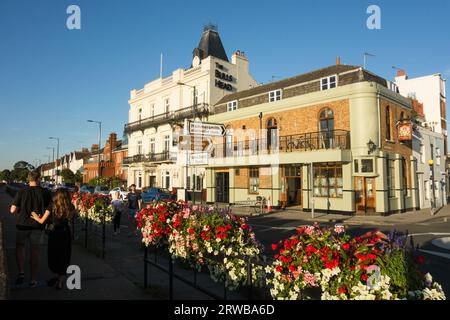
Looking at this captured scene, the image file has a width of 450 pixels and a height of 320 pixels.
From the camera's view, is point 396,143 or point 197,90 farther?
point 197,90

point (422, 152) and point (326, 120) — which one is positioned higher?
point (326, 120)

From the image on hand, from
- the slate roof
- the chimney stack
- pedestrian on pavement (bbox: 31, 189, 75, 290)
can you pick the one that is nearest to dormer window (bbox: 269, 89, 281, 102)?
the slate roof

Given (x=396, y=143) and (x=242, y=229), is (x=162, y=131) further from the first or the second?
(x=242, y=229)

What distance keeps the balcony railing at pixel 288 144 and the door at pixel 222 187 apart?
177 centimetres

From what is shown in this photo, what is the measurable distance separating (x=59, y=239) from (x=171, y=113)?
31.5 meters

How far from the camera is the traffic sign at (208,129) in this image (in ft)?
82.5

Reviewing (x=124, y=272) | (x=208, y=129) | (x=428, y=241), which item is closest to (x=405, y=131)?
(x=428, y=241)

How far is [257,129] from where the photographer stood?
25.6 meters

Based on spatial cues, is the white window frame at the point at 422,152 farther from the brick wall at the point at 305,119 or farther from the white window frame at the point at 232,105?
the white window frame at the point at 232,105

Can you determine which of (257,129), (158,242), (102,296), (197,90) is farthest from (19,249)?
(197,90)

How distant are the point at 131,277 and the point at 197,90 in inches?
1149

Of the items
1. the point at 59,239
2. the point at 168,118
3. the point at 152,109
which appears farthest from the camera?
the point at 152,109

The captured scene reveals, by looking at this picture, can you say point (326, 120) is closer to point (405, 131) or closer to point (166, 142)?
point (405, 131)

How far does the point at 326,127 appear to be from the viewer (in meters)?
21.2
